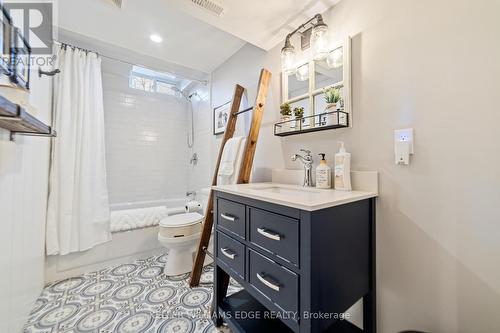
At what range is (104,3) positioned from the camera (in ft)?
5.11

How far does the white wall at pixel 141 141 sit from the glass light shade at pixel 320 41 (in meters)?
2.54

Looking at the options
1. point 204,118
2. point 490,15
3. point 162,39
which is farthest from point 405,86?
point 204,118

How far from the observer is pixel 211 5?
1.32 metres

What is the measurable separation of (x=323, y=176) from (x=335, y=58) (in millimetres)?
758

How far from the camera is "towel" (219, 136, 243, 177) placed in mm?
1802

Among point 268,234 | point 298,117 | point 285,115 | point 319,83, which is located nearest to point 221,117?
point 285,115

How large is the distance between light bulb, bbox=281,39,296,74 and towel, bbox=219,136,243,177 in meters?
0.68

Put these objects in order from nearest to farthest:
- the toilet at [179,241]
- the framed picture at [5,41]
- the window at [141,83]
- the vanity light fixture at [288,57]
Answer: the framed picture at [5,41] < the vanity light fixture at [288,57] < the toilet at [179,241] < the window at [141,83]

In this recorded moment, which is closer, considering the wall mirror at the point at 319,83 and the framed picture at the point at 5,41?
the framed picture at the point at 5,41

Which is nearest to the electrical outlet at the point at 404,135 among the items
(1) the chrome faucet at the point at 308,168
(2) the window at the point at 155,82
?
(1) the chrome faucet at the point at 308,168

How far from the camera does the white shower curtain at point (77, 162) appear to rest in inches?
72.2

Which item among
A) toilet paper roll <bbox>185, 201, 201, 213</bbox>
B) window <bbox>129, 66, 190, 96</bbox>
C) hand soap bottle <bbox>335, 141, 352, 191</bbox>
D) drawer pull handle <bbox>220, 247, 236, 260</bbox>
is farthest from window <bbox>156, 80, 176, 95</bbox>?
hand soap bottle <bbox>335, 141, 352, 191</bbox>

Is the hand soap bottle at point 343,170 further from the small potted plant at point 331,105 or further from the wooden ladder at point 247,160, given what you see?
the wooden ladder at point 247,160

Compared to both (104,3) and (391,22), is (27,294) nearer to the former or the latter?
(104,3)
